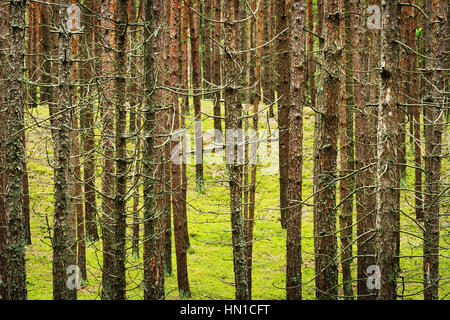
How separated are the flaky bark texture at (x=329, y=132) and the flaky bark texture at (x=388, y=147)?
1123mm

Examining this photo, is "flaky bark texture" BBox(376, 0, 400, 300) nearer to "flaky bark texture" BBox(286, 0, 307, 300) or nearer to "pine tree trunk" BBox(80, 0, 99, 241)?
"flaky bark texture" BBox(286, 0, 307, 300)

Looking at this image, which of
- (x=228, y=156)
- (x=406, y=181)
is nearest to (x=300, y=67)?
(x=228, y=156)

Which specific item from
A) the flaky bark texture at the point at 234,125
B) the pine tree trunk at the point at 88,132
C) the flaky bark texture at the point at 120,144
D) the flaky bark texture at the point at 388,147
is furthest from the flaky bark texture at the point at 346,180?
the pine tree trunk at the point at 88,132

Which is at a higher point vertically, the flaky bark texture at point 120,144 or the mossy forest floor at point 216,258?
the flaky bark texture at point 120,144

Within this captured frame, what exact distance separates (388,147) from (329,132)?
1.53 meters

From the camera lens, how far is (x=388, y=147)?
24.3ft

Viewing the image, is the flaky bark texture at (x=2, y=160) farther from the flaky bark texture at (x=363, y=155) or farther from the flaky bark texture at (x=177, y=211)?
the flaky bark texture at (x=363, y=155)

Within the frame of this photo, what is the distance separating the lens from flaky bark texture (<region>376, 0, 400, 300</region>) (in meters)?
7.28

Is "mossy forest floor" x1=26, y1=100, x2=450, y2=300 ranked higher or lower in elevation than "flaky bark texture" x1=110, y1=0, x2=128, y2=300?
lower

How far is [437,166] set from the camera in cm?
1107

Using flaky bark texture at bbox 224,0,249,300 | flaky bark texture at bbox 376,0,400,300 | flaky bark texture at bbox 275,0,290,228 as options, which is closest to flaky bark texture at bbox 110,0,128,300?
flaky bark texture at bbox 224,0,249,300

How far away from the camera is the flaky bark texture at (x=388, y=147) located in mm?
7277

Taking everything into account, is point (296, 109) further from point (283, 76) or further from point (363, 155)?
point (283, 76)

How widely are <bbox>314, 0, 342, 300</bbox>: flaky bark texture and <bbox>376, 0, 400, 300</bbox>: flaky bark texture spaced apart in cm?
112
